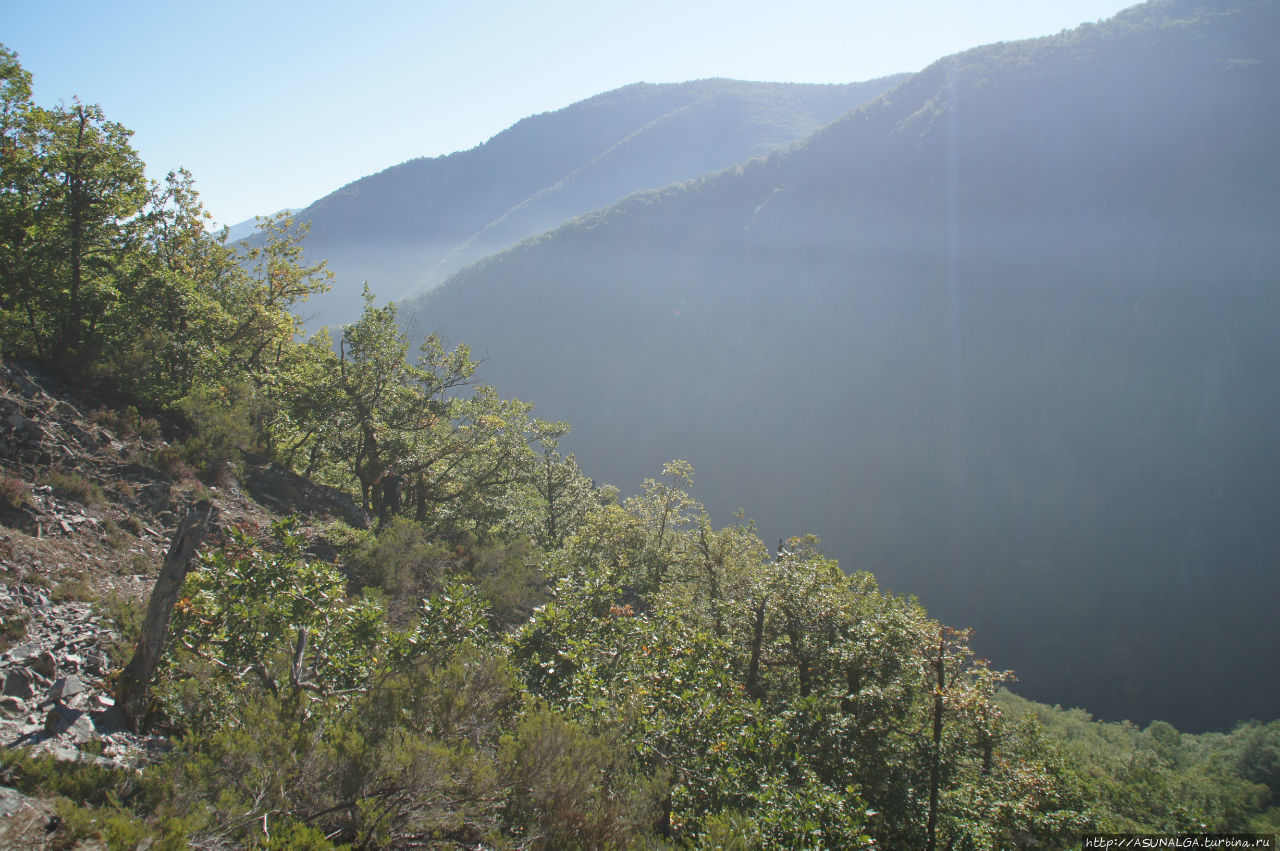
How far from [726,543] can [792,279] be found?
173m

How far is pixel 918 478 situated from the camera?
13338 cm

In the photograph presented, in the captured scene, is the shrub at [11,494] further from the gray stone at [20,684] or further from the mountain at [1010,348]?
the mountain at [1010,348]

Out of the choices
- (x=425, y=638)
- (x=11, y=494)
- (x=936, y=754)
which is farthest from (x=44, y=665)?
(x=936, y=754)

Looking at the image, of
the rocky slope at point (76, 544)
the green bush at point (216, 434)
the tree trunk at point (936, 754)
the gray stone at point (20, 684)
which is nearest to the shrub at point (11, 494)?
the rocky slope at point (76, 544)

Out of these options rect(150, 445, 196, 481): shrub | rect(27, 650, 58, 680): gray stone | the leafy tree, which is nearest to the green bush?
rect(150, 445, 196, 481): shrub

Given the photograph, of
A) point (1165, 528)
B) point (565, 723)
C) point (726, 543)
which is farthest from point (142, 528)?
point (1165, 528)

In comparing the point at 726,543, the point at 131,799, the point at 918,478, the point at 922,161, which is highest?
the point at 922,161

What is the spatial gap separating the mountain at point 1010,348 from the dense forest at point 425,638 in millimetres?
102097

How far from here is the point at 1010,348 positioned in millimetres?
147000

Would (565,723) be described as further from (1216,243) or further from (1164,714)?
(1216,243)

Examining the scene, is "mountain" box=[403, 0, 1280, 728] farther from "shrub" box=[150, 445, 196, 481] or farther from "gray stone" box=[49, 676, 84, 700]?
"gray stone" box=[49, 676, 84, 700]

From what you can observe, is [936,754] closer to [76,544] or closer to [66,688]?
[66,688]

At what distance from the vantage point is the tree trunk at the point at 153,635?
17.1 ft

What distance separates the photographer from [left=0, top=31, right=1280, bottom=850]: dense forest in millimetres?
4281
